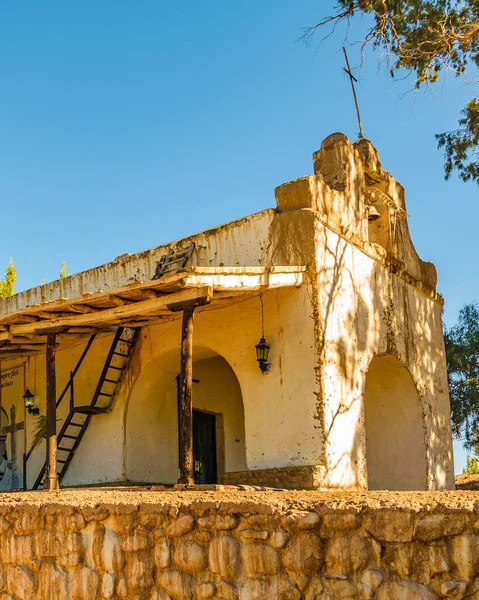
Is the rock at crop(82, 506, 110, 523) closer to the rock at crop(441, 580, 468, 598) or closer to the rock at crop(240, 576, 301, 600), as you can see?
the rock at crop(240, 576, 301, 600)

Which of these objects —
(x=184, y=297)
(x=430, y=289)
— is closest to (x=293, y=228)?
(x=184, y=297)

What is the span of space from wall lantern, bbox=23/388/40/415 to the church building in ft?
0.13

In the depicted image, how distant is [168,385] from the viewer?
41.0ft

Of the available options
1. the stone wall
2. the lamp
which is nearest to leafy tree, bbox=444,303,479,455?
the lamp

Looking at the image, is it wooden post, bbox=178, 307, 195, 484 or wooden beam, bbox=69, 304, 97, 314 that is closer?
wooden post, bbox=178, 307, 195, 484

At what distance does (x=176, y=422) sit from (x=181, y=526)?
785 cm

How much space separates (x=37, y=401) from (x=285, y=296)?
5.97 m

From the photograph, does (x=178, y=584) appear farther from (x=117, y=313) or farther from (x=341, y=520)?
(x=117, y=313)

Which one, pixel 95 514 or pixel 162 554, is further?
pixel 95 514

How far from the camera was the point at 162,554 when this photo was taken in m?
5.09

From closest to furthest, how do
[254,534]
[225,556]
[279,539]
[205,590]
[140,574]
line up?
[279,539], [254,534], [225,556], [205,590], [140,574]

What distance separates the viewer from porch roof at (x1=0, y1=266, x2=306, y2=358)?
861 cm

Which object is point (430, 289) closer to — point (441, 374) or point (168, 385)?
point (441, 374)

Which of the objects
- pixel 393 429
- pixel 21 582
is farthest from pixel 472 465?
pixel 21 582
